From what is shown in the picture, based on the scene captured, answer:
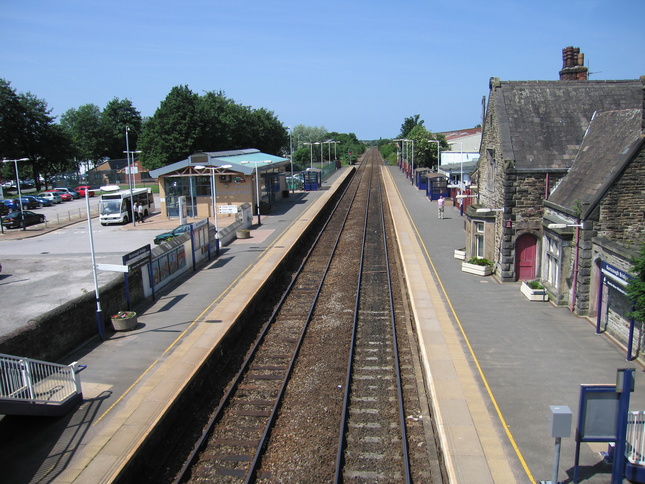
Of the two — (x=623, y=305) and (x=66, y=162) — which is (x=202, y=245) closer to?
(x=623, y=305)

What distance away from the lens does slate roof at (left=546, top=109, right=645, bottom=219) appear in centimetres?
1625

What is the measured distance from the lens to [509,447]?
32.2ft

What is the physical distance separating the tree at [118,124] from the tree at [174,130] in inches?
1728

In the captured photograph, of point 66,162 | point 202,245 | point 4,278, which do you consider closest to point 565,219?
point 202,245

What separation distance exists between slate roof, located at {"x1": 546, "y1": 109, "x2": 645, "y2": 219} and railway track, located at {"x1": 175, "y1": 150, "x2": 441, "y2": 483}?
273 inches

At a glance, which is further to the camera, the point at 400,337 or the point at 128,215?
the point at 128,215

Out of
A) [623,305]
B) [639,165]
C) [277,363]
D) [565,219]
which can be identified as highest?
[639,165]

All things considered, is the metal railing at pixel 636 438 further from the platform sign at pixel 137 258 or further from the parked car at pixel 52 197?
the parked car at pixel 52 197

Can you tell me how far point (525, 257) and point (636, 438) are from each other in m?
12.9

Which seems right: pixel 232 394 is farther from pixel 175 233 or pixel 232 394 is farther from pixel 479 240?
pixel 175 233

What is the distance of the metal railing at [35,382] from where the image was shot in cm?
Answer: 1062

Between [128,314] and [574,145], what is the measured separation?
17432mm

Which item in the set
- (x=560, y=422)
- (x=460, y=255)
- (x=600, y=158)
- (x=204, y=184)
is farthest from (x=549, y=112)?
(x=204, y=184)

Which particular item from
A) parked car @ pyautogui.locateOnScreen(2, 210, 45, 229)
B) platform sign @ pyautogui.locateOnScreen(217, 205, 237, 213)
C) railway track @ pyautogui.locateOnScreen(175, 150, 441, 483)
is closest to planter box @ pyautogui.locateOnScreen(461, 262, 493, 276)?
railway track @ pyautogui.locateOnScreen(175, 150, 441, 483)
